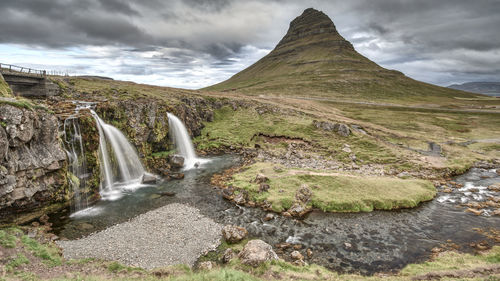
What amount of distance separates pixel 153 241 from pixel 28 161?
16.3m

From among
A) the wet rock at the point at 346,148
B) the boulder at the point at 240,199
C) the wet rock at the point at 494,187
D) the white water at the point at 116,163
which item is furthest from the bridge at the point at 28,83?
the wet rock at the point at 494,187

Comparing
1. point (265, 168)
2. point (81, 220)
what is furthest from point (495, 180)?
point (81, 220)

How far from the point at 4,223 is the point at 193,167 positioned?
27.3 m

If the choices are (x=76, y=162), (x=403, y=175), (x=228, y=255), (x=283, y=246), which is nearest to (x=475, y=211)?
(x=403, y=175)

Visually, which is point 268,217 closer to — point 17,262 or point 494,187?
point 17,262

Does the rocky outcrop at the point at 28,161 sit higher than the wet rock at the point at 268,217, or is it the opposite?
the rocky outcrop at the point at 28,161

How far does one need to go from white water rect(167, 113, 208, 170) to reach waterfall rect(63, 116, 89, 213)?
2073cm

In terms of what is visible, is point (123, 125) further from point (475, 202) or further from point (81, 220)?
point (475, 202)

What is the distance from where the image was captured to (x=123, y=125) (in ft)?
142

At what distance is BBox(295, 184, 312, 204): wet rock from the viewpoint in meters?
29.7

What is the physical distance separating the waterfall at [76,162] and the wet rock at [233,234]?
1945 centimetres

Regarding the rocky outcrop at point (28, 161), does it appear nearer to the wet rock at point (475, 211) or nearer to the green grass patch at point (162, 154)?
the green grass patch at point (162, 154)

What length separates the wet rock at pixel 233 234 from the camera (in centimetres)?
2203

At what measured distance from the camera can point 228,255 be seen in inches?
766
